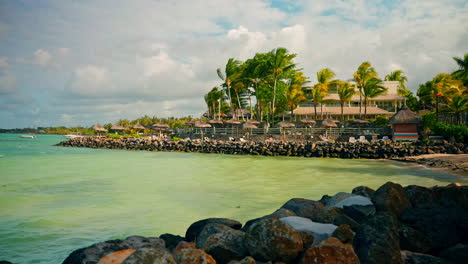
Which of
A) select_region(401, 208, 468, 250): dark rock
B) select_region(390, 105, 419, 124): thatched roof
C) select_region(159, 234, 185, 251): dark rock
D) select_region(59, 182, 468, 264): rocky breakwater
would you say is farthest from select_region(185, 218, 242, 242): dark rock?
select_region(390, 105, 419, 124): thatched roof

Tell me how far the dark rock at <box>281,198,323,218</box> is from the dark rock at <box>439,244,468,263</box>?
1836 millimetres

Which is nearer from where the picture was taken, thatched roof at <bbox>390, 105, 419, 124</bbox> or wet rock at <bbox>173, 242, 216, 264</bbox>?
wet rock at <bbox>173, 242, 216, 264</bbox>

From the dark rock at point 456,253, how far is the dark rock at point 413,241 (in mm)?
200

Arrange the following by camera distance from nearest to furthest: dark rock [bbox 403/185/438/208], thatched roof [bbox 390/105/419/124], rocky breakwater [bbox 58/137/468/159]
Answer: dark rock [bbox 403/185/438/208]
rocky breakwater [bbox 58/137/468/159]
thatched roof [bbox 390/105/419/124]

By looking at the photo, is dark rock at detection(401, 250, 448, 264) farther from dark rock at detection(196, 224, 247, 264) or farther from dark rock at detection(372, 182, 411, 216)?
dark rock at detection(196, 224, 247, 264)

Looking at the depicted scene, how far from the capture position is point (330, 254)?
3.20 m

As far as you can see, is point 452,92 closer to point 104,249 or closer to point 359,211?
point 359,211

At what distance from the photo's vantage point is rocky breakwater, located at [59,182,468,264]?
3.31 meters

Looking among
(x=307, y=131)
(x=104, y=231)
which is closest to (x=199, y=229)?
(x=104, y=231)

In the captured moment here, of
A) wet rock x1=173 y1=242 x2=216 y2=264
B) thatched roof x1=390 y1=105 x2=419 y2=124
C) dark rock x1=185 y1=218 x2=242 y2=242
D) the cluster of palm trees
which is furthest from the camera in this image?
the cluster of palm trees

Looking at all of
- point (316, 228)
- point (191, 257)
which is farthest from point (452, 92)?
point (191, 257)

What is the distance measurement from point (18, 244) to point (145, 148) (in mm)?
32228

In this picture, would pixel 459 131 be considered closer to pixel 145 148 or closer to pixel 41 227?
pixel 41 227

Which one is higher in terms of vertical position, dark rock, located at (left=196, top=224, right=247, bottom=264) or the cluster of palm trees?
the cluster of palm trees
